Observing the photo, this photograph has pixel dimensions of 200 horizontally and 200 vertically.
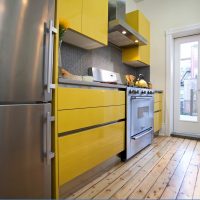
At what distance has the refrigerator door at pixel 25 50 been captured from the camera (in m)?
0.83

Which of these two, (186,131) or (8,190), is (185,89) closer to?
(186,131)

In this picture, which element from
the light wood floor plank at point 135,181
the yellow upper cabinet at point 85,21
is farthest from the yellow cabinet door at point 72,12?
the light wood floor plank at point 135,181

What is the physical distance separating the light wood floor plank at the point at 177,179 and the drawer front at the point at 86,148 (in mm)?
596

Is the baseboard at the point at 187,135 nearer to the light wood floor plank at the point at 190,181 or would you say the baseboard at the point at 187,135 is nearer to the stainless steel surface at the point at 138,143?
the stainless steel surface at the point at 138,143

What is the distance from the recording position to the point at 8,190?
0.88 metres

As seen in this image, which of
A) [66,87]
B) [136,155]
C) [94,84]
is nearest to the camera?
[66,87]

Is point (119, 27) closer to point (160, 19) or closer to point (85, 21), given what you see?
point (85, 21)

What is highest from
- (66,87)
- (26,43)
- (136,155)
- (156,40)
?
(156,40)

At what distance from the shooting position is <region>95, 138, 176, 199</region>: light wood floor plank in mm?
1385

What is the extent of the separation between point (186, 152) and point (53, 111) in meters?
2.08

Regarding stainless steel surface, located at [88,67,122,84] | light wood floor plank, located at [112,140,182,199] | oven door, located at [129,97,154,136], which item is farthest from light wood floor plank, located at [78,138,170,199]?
stainless steel surface, located at [88,67,122,84]

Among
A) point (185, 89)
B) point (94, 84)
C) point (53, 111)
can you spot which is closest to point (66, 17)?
point (94, 84)

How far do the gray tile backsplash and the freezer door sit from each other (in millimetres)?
1163

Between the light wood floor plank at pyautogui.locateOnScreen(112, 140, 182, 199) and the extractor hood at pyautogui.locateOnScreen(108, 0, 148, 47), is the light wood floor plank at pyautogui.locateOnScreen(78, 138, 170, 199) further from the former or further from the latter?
the extractor hood at pyautogui.locateOnScreen(108, 0, 148, 47)
